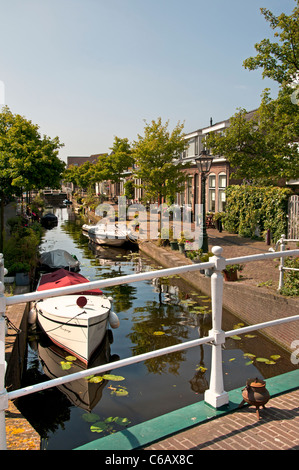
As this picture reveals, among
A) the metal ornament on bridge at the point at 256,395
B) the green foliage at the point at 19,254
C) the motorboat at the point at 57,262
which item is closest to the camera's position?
the metal ornament on bridge at the point at 256,395

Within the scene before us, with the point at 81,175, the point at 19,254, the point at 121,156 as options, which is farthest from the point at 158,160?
the point at 81,175

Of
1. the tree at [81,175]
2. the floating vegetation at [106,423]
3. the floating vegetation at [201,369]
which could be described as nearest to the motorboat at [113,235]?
Answer: the floating vegetation at [201,369]

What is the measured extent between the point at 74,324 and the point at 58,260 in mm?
9710

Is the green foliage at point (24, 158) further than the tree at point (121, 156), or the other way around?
the tree at point (121, 156)

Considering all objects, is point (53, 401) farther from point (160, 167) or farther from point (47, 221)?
point (47, 221)

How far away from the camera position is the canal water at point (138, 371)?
7035 millimetres

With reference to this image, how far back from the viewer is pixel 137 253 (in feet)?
83.0

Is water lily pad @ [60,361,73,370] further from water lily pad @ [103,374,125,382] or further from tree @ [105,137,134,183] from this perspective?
tree @ [105,137,134,183]

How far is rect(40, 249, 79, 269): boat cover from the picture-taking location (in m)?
18.3

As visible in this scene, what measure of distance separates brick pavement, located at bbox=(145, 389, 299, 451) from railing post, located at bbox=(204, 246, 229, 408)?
17 cm

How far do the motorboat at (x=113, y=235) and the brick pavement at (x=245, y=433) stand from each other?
77.2 ft

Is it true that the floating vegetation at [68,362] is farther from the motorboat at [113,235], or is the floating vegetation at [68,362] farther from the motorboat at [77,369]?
the motorboat at [113,235]

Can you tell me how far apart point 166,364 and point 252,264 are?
659 cm

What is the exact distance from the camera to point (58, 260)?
61.1ft
